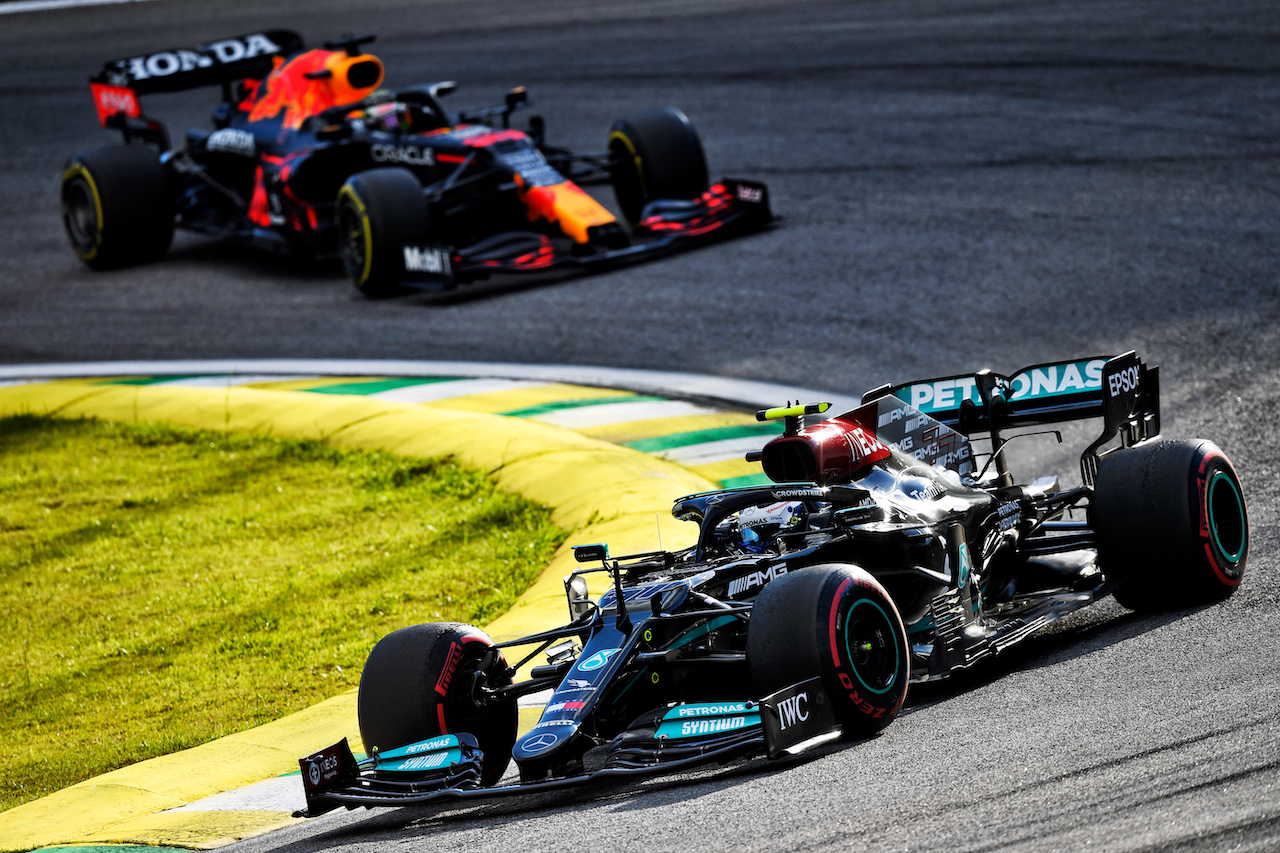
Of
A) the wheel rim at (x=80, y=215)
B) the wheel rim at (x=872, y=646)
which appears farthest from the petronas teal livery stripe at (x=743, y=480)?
the wheel rim at (x=80, y=215)

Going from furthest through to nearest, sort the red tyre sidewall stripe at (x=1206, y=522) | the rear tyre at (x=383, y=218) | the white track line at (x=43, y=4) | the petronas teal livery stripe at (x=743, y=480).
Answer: the white track line at (x=43, y=4), the rear tyre at (x=383, y=218), the petronas teal livery stripe at (x=743, y=480), the red tyre sidewall stripe at (x=1206, y=522)

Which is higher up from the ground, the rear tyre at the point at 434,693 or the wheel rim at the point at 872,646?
the wheel rim at the point at 872,646

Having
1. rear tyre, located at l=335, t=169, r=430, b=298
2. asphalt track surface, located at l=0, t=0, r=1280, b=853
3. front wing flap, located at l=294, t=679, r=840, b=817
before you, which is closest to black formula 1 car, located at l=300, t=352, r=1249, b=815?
front wing flap, located at l=294, t=679, r=840, b=817

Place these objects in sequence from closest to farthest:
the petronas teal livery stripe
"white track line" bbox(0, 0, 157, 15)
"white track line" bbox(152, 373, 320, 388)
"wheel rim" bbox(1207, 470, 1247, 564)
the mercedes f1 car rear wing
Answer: "wheel rim" bbox(1207, 470, 1247, 564), the mercedes f1 car rear wing, the petronas teal livery stripe, "white track line" bbox(152, 373, 320, 388), "white track line" bbox(0, 0, 157, 15)

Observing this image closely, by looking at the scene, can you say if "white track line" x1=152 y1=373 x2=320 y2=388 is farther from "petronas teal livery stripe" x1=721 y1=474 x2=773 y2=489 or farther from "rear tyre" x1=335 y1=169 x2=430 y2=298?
"petronas teal livery stripe" x1=721 y1=474 x2=773 y2=489

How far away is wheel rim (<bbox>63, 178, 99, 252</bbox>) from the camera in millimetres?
16672

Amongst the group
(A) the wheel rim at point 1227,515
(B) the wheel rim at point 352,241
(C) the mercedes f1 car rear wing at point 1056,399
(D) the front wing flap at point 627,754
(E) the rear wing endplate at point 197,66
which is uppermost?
(E) the rear wing endplate at point 197,66

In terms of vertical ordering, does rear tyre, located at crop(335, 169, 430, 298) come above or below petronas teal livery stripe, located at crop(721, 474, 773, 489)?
above

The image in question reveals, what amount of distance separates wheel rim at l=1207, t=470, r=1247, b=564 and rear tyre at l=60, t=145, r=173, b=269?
12.6 m

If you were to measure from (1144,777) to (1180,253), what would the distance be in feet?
29.7

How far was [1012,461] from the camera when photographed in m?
9.70

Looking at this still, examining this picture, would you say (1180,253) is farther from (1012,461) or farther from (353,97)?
(353,97)

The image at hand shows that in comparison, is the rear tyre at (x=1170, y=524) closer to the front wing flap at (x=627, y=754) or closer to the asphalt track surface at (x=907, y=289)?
the asphalt track surface at (x=907, y=289)

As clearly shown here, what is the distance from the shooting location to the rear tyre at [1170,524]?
6.60 meters
